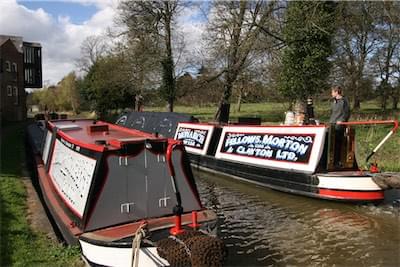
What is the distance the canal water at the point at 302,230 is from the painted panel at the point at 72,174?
83.2 inches

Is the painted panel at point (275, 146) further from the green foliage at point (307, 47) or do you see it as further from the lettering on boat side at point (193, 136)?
the green foliage at point (307, 47)

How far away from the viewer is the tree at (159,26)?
25391 mm

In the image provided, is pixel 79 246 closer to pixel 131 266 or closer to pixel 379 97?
pixel 131 266

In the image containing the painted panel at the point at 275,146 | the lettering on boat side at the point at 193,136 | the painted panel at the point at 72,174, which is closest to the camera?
the painted panel at the point at 72,174

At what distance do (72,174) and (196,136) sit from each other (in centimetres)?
749

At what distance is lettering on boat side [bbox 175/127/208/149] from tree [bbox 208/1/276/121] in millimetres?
6347

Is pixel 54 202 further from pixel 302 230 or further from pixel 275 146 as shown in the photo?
pixel 275 146

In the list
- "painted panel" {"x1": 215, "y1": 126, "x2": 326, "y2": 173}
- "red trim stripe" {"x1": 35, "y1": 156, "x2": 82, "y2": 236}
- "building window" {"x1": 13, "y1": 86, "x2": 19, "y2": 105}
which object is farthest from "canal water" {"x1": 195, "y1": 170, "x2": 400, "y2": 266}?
"building window" {"x1": 13, "y1": 86, "x2": 19, "y2": 105}

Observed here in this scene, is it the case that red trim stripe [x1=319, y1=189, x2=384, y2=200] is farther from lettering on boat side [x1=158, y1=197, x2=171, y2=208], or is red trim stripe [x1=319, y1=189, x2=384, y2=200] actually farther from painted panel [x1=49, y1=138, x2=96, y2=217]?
painted panel [x1=49, y1=138, x2=96, y2=217]

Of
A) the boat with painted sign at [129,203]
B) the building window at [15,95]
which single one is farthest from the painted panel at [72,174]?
the building window at [15,95]

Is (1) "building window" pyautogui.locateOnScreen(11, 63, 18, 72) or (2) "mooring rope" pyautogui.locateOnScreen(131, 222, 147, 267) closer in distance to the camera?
(2) "mooring rope" pyautogui.locateOnScreen(131, 222, 147, 267)

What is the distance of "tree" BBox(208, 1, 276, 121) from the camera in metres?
19.6

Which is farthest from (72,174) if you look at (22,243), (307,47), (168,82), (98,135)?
(168,82)

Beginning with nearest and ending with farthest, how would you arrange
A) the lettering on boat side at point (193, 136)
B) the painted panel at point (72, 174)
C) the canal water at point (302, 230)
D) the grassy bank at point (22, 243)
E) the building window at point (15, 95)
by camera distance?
the grassy bank at point (22, 243) → the painted panel at point (72, 174) → the canal water at point (302, 230) → the lettering on boat side at point (193, 136) → the building window at point (15, 95)
